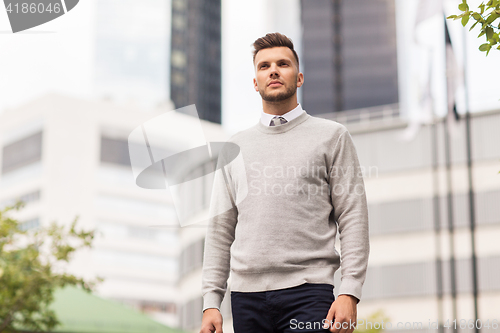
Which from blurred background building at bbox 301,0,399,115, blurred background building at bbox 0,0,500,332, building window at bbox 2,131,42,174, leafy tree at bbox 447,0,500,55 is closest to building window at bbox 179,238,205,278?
blurred background building at bbox 0,0,500,332

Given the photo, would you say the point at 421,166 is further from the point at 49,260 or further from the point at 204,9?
the point at 204,9

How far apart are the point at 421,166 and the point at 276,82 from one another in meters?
38.5

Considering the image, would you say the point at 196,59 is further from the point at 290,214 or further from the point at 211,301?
the point at 290,214

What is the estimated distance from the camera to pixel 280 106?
297cm

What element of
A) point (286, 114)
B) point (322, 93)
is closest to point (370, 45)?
point (322, 93)

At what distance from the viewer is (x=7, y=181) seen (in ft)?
308

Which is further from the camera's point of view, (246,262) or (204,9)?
(204,9)

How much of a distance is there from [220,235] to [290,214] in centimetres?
41

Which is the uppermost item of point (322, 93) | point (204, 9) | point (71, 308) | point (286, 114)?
point (204, 9)

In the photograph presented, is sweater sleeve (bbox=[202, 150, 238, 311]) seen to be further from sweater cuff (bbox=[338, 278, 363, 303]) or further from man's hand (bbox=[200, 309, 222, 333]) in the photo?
sweater cuff (bbox=[338, 278, 363, 303])

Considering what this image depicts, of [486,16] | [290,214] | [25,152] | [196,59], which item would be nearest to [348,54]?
[196,59]

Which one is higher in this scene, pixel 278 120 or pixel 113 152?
pixel 113 152

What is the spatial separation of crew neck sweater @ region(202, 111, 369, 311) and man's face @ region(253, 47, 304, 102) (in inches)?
5.3

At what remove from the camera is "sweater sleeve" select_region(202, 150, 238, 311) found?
2.98 metres
